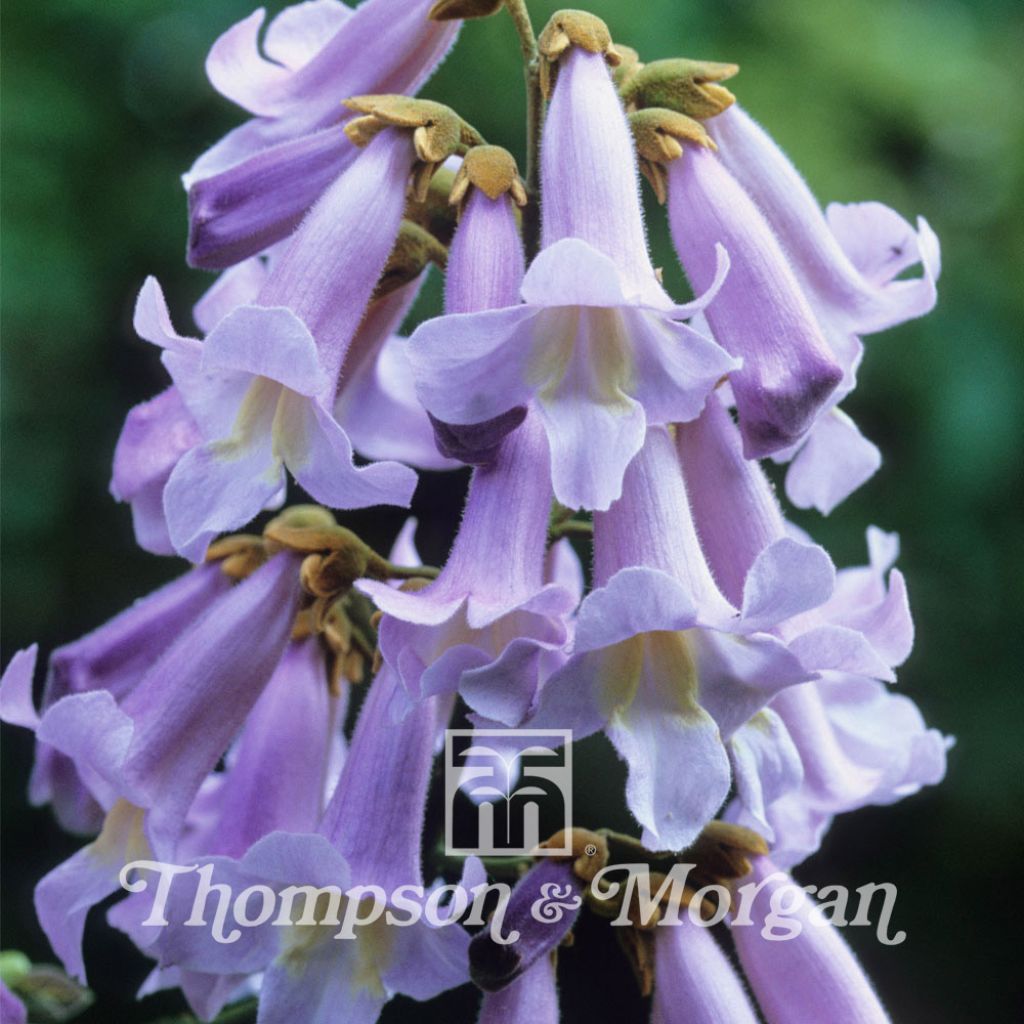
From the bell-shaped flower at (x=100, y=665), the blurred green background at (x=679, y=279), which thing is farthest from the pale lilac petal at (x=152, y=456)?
the blurred green background at (x=679, y=279)

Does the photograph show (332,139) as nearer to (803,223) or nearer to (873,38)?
(803,223)

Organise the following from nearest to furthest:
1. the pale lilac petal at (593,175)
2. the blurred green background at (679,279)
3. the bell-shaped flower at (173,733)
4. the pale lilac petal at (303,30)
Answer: the pale lilac petal at (593,175), the bell-shaped flower at (173,733), the pale lilac petal at (303,30), the blurred green background at (679,279)

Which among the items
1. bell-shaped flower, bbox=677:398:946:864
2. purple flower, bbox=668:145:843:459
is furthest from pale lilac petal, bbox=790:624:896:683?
purple flower, bbox=668:145:843:459

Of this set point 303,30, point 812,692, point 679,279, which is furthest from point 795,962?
point 679,279

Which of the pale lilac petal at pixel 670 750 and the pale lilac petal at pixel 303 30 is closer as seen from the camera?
the pale lilac petal at pixel 670 750

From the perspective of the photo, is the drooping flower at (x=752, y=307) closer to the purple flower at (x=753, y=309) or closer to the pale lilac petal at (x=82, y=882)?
the purple flower at (x=753, y=309)

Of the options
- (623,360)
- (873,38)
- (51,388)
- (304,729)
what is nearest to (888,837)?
(873,38)

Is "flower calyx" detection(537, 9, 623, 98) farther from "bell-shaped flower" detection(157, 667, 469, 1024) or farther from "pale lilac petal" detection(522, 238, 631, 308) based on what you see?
"bell-shaped flower" detection(157, 667, 469, 1024)
